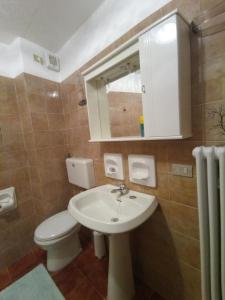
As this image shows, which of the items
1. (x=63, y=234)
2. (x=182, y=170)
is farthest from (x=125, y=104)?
(x=63, y=234)

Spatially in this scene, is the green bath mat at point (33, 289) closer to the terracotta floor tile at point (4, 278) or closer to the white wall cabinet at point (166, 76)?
the terracotta floor tile at point (4, 278)

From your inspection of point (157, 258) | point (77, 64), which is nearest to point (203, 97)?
point (157, 258)

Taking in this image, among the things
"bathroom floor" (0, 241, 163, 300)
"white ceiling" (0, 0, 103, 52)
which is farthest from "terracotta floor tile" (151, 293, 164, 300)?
"white ceiling" (0, 0, 103, 52)

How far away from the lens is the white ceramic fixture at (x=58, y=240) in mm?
1341

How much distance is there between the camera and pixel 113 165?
4.29 ft

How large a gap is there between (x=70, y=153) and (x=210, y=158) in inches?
61.4

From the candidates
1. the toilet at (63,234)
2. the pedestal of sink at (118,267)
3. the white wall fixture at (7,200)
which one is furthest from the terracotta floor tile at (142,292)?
the white wall fixture at (7,200)

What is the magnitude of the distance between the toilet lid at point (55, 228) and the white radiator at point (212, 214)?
3.75 ft

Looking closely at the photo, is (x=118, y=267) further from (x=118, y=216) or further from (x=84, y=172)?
(x=84, y=172)

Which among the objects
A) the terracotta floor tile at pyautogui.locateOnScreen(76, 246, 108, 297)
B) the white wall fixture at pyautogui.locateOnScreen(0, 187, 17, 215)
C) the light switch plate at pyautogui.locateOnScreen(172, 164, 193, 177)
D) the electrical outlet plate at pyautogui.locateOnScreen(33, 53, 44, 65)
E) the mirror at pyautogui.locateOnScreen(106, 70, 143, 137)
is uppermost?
the electrical outlet plate at pyautogui.locateOnScreen(33, 53, 44, 65)

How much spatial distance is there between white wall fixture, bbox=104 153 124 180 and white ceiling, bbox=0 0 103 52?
1.23 m

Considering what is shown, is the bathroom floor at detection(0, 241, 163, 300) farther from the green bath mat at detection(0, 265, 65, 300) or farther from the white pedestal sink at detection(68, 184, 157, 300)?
the white pedestal sink at detection(68, 184, 157, 300)

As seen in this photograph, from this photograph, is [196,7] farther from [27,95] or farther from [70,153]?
[70,153]

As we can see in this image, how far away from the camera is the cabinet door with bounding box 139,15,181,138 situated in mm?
711
